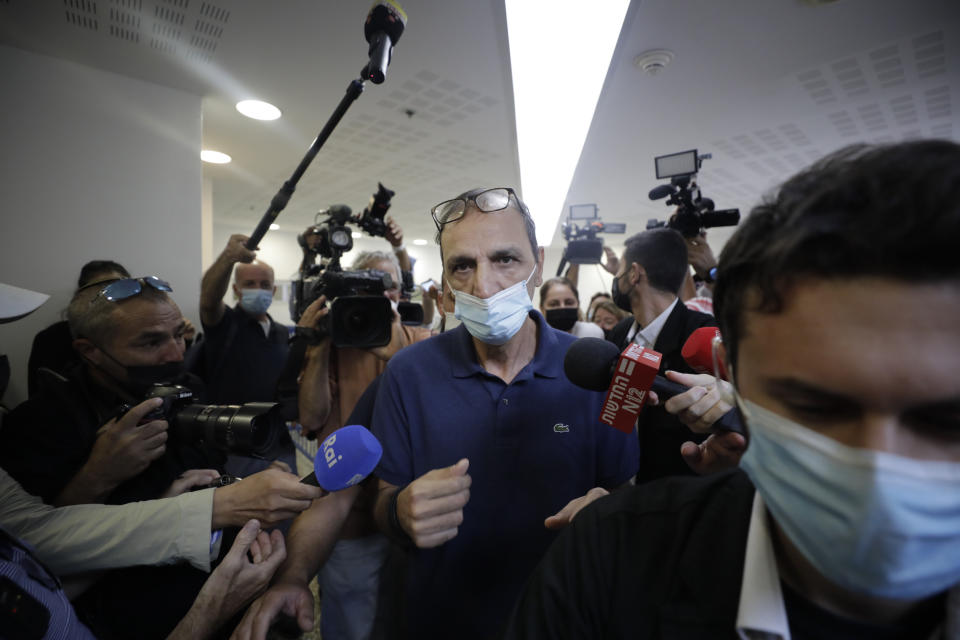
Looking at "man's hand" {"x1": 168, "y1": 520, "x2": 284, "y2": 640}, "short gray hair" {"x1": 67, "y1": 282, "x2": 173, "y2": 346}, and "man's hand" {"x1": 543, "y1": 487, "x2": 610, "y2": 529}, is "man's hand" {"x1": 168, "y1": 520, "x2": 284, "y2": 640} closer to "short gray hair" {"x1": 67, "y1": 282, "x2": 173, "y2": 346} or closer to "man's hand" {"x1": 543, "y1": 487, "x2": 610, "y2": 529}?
"man's hand" {"x1": 543, "y1": 487, "x2": 610, "y2": 529}

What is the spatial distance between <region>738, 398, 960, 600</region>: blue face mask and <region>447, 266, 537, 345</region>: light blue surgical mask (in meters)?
0.73

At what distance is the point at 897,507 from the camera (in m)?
0.46

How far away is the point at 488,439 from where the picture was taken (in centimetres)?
104

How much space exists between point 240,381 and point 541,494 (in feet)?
7.14

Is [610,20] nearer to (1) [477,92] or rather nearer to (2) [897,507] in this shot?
(1) [477,92]

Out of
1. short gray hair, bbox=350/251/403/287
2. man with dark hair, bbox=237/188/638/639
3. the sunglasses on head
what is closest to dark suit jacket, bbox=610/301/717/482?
man with dark hair, bbox=237/188/638/639

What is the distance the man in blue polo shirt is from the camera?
3.29ft

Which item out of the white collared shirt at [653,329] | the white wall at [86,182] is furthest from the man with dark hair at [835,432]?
the white wall at [86,182]

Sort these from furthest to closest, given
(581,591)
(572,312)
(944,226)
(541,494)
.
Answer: (572,312) < (541,494) < (581,591) < (944,226)

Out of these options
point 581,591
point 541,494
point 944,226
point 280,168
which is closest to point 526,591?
point 581,591

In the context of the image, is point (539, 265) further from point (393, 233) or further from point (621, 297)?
point (393, 233)

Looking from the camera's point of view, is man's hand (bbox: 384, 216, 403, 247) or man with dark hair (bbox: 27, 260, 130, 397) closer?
man with dark hair (bbox: 27, 260, 130, 397)

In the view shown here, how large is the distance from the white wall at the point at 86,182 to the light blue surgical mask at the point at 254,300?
0.47 metres

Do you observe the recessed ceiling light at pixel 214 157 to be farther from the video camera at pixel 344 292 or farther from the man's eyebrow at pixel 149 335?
the man's eyebrow at pixel 149 335
